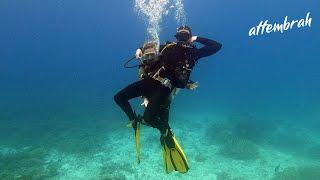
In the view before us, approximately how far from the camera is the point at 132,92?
6492 mm

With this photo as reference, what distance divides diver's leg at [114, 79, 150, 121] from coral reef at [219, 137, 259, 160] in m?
13.1

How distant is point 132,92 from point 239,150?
45.0 feet

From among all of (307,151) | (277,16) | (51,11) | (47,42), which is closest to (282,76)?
(277,16)

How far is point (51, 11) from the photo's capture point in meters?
95.8

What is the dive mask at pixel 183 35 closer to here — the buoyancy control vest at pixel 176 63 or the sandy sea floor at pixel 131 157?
the buoyancy control vest at pixel 176 63

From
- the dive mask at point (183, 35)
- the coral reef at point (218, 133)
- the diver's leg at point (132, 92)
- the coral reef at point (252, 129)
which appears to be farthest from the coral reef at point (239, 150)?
the dive mask at point (183, 35)

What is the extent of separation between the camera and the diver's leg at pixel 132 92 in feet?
21.0

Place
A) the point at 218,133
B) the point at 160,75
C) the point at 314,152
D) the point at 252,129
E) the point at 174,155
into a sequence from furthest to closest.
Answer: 1. the point at 252,129
2. the point at 218,133
3. the point at 314,152
4. the point at 174,155
5. the point at 160,75

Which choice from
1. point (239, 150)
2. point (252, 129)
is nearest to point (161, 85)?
point (239, 150)

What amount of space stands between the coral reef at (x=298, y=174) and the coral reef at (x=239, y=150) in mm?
2092

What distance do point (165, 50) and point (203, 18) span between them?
307 feet

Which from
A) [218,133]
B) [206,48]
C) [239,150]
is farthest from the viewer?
[218,133]

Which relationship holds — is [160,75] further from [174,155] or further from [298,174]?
[298,174]

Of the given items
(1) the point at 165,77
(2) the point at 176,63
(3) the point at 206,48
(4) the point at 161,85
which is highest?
(3) the point at 206,48
